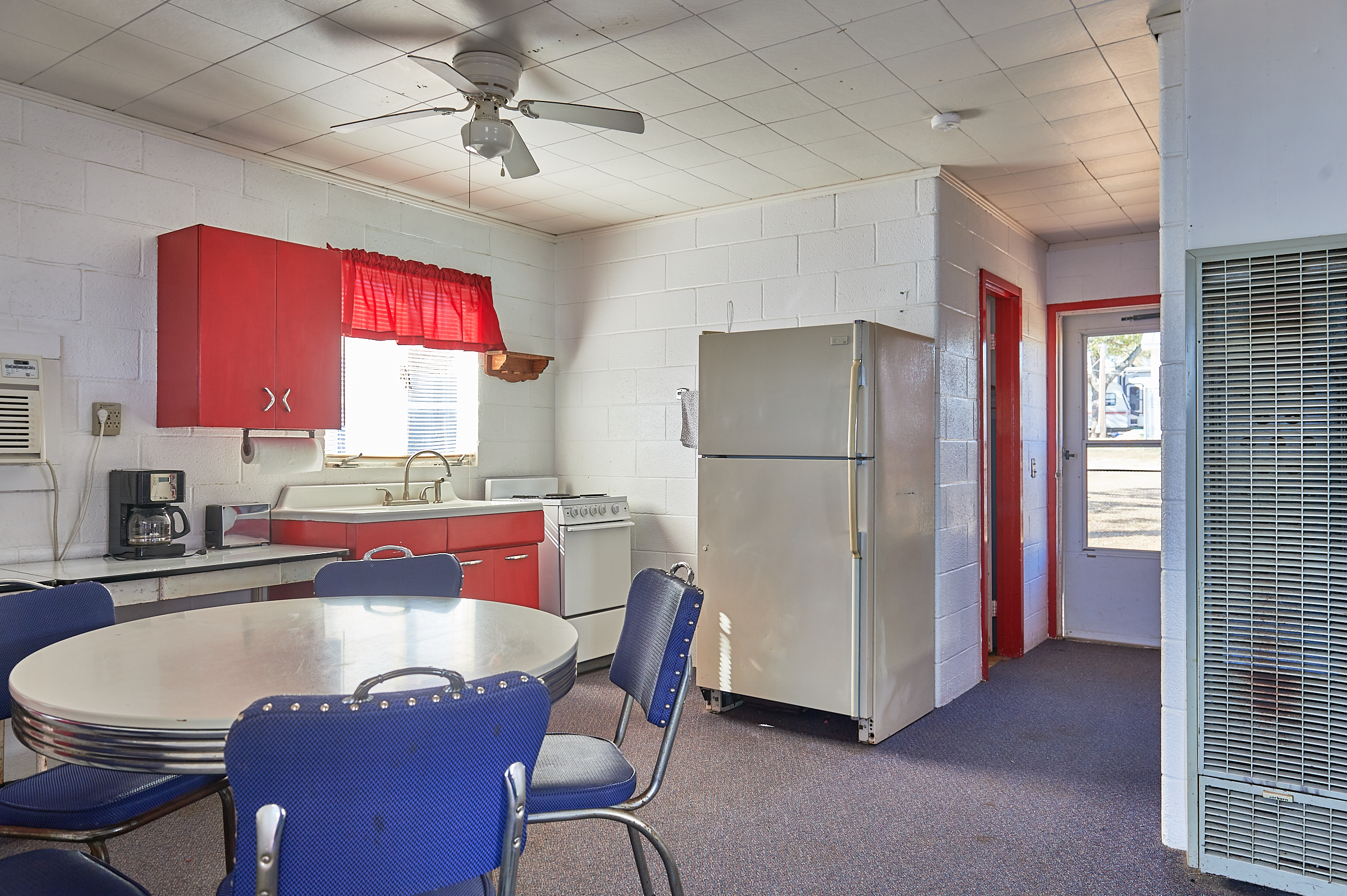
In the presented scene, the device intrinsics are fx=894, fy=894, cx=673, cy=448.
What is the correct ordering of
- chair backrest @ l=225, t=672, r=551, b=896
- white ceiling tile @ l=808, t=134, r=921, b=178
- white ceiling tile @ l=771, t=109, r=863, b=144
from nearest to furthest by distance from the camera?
chair backrest @ l=225, t=672, r=551, b=896
white ceiling tile @ l=771, t=109, r=863, b=144
white ceiling tile @ l=808, t=134, r=921, b=178

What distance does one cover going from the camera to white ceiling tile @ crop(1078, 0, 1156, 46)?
277 centimetres

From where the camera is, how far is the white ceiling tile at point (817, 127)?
3.70 meters

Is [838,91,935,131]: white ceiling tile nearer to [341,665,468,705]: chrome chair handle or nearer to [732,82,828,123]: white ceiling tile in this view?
[732,82,828,123]: white ceiling tile

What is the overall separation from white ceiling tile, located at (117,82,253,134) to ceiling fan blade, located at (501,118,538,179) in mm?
982

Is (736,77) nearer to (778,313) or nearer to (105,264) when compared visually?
(778,313)

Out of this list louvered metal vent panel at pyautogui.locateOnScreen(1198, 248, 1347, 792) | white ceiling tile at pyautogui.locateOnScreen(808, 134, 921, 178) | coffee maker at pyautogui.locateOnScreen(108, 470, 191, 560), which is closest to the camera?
louvered metal vent panel at pyautogui.locateOnScreen(1198, 248, 1347, 792)

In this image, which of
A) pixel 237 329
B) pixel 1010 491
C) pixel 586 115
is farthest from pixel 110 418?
pixel 1010 491

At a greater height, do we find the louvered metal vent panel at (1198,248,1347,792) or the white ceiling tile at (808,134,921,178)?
the white ceiling tile at (808,134,921,178)

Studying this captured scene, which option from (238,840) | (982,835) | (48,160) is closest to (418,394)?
(48,160)

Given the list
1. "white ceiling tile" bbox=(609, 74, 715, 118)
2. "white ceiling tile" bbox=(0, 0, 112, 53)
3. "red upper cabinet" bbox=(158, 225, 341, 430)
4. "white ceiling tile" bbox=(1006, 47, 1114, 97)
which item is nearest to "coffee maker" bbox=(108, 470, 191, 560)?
"red upper cabinet" bbox=(158, 225, 341, 430)

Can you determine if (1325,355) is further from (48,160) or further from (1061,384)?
(48,160)

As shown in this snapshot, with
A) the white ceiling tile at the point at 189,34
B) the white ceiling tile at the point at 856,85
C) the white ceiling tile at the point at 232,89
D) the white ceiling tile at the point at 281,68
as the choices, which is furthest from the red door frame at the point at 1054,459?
the white ceiling tile at the point at 189,34

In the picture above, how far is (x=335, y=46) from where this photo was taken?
120 inches

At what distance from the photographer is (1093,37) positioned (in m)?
2.99
